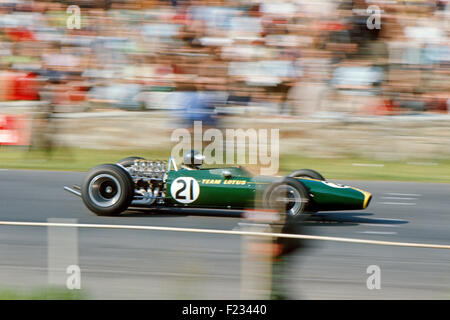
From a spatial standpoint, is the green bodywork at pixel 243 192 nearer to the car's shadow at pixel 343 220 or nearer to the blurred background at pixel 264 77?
the car's shadow at pixel 343 220

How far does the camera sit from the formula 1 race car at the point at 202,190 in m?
6.96

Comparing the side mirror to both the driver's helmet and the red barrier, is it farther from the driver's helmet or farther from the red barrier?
the red barrier

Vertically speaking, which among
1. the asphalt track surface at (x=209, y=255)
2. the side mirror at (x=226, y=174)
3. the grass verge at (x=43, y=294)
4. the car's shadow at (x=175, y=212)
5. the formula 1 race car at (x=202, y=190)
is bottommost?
the grass verge at (x=43, y=294)

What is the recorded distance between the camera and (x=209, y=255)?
5887 mm

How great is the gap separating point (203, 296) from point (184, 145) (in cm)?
724

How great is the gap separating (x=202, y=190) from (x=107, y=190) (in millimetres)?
1005

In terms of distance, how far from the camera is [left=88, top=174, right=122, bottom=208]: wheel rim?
7188 millimetres

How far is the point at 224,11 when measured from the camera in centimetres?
1192

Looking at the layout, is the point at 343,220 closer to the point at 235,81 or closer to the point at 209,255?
the point at 209,255

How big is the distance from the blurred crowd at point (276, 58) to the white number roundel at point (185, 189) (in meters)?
4.37

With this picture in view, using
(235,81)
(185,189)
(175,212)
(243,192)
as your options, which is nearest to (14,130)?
(235,81)

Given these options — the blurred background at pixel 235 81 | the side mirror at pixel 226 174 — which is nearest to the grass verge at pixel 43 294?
the side mirror at pixel 226 174
